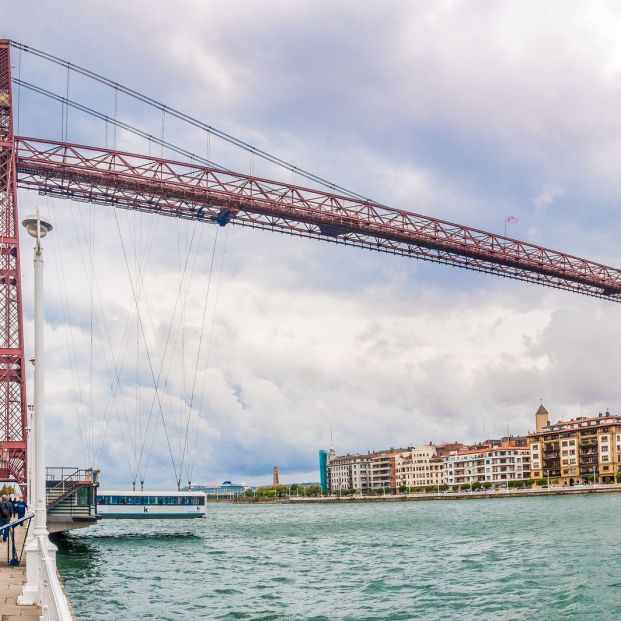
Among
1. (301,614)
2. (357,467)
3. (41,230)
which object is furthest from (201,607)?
(357,467)

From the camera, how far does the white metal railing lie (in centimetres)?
664

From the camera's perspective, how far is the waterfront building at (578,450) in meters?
115

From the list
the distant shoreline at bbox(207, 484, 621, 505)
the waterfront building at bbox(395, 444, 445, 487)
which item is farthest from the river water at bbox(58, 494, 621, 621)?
the waterfront building at bbox(395, 444, 445, 487)

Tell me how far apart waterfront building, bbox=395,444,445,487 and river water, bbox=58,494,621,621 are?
111330 millimetres

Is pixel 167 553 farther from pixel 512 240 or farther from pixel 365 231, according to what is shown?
pixel 512 240

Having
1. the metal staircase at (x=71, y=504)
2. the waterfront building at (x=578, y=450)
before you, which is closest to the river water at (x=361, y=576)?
the metal staircase at (x=71, y=504)

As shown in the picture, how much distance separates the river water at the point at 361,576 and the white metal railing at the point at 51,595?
7.79 meters

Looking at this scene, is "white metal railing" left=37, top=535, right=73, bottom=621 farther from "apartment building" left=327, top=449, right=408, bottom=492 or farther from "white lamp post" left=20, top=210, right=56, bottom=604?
"apartment building" left=327, top=449, right=408, bottom=492

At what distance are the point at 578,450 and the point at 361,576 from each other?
10436 centimetres

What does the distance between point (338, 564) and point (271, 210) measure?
1910 centimetres

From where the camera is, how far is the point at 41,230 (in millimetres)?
11797

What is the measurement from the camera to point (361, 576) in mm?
23078

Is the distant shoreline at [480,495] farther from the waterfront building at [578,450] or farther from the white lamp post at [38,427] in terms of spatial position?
the white lamp post at [38,427]

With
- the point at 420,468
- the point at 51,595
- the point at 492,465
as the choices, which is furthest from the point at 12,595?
the point at 420,468
